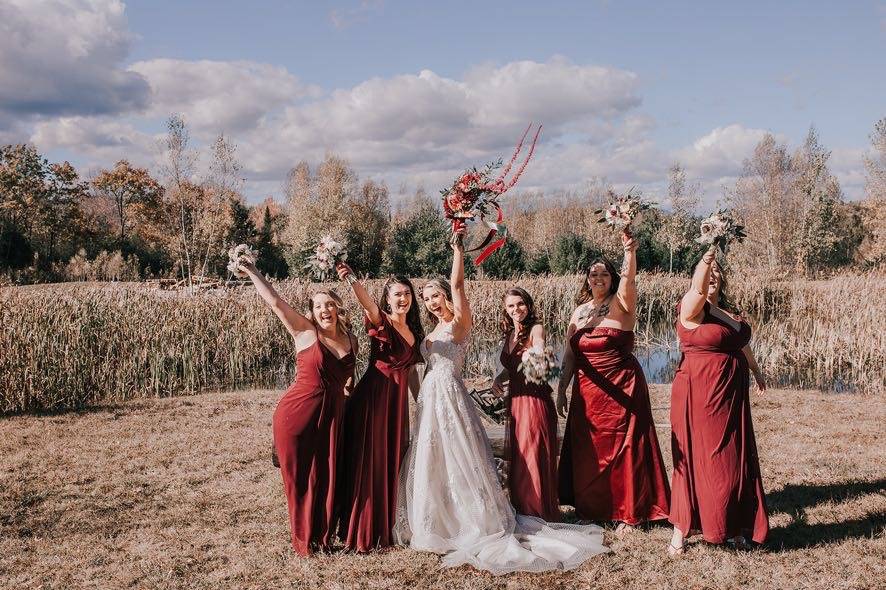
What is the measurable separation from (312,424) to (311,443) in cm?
14

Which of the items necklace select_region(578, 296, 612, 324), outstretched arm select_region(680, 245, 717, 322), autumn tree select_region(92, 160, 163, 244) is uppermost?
autumn tree select_region(92, 160, 163, 244)

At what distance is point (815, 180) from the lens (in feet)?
113

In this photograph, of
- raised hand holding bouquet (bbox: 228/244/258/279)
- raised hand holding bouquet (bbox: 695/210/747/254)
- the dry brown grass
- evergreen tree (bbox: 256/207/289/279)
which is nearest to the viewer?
raised hand holding bouquet (bbox: 695/210/747/254)

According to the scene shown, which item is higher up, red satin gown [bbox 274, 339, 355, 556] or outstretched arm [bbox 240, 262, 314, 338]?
outstretched arm [bbox 240, 262, 314, 338]

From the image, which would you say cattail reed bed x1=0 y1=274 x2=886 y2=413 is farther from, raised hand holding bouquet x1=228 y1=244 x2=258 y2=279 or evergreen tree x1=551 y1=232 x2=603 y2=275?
evergreen tree x1=551 y1=232 x2=603 y2=275

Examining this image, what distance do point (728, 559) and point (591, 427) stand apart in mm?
1328

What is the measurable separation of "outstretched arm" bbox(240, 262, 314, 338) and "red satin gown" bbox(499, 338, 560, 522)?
166 cm

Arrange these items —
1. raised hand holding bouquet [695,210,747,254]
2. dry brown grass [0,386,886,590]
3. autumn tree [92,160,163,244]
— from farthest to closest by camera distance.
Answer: autumn tree [92,160,163,244] → dry brown grass [0,386,886,590] → raised hand holding bouquet [695,210,747,254]

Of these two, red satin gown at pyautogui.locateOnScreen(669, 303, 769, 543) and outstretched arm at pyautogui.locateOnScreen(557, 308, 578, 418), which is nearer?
red satin gown at pyautogui.locateOnScreen(669, 303, 769, 543)

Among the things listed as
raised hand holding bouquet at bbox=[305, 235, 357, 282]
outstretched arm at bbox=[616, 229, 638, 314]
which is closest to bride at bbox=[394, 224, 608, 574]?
raised hand holding bouquet at bbox=[305, 235, 357, 282]

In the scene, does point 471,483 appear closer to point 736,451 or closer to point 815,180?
point 736,451

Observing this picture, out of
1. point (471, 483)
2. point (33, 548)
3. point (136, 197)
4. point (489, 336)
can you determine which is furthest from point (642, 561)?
point (136, 197)

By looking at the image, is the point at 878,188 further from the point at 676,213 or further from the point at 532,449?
the point at 532,449

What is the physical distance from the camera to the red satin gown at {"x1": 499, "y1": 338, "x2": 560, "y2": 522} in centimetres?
505
